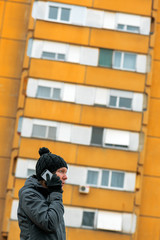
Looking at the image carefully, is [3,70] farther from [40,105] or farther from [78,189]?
[78,189]

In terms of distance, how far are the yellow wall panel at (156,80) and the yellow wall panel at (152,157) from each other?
189cm

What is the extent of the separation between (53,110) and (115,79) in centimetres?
284

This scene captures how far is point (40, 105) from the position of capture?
74.1 ft

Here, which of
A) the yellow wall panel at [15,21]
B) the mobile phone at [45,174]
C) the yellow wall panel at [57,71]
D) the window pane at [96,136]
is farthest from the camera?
the yellow wall panel at [15,21]

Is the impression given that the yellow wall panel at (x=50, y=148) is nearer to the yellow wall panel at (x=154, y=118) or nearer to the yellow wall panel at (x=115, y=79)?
the yellow wall panel at (x=115, y=79)

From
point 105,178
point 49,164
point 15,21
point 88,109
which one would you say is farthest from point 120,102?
point 49,164

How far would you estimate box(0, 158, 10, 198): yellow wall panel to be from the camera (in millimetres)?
22406

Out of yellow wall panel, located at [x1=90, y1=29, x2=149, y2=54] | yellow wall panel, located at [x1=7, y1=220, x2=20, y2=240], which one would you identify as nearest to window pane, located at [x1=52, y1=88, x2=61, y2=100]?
yellow wall panel, located at [x1=90, y1=29, x2=149, y2=54]

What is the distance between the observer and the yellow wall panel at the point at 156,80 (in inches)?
927

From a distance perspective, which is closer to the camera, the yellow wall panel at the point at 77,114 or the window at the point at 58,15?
the yellow wall panel at the point at 77,114

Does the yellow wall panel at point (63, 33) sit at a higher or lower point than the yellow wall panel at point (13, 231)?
higher

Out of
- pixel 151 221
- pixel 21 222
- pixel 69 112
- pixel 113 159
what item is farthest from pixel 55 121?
pixel 21 222

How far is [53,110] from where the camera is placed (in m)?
22.5

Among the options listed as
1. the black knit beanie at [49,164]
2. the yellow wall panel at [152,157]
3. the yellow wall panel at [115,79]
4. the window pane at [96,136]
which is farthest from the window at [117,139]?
the black knit beanie at [49,164]
